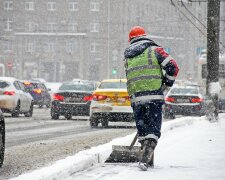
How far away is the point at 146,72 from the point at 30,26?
98780 millimetres

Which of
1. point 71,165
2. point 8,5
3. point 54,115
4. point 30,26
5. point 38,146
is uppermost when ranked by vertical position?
point 8,5

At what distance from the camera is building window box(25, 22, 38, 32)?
106000mm

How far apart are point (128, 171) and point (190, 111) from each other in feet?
69.3

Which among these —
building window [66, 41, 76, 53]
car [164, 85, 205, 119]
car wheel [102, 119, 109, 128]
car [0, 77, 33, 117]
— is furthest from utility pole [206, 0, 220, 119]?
building window [66, 41, 76, 53]

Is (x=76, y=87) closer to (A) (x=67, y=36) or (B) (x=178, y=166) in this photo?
(B) (x=178, y=166)

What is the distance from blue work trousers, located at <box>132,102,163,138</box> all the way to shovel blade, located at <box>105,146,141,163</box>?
1.88ft

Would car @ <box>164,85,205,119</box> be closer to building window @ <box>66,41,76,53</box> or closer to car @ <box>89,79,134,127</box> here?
car @ <box>89,79,134,127</box>

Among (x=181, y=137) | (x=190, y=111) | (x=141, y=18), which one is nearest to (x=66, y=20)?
(x=141, y=18)

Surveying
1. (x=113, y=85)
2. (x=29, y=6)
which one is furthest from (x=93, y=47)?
(x=113, y=85)

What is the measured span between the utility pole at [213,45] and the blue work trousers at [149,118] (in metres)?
12.6

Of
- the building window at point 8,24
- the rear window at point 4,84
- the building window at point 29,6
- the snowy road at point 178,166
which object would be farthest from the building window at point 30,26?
the snowy road at point 178,166

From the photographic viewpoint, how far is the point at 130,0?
111 m

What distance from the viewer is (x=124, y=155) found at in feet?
31.8

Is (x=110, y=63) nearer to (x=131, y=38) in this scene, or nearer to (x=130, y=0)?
(x=130, y=0)
